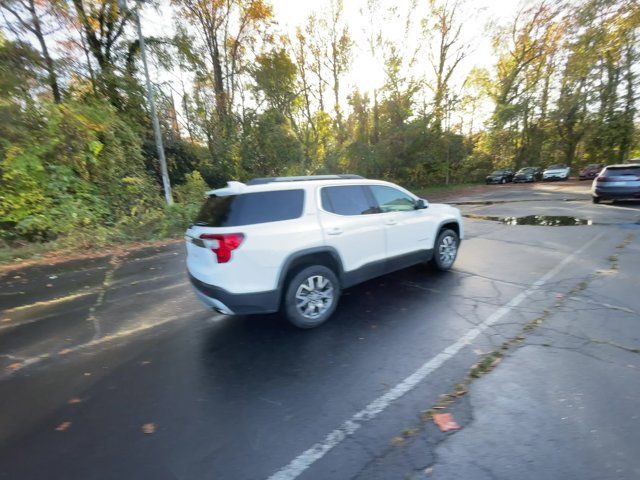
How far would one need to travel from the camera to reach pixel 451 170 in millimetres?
28344

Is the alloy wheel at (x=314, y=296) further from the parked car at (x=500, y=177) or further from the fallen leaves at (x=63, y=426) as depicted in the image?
the parked car at (x=500, y=177)

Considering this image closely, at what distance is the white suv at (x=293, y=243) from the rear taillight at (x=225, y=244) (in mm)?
10

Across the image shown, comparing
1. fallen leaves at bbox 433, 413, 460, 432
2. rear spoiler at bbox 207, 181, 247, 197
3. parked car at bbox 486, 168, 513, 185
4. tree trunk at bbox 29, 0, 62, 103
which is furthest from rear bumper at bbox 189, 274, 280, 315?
parked car at bbox 486, 168, 513, 185

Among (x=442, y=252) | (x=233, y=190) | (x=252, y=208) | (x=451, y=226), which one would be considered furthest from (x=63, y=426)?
(x=451, y=226)

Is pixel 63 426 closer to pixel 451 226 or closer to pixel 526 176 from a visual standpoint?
pixel 451 226

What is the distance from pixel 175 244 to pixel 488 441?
972 cm

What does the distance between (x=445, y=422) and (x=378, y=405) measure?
513mm

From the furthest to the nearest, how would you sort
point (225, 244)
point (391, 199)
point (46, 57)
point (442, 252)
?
1. point (46, 57)
2. point (442, 252)
3. point (391, 199)
4. point (225, 244)

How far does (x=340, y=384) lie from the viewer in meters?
3.13

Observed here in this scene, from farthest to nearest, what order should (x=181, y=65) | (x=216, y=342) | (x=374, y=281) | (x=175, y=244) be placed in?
(x=181, y=65) < (x=175, y=244) < (x=374, y=281) < (x=216, y=342)

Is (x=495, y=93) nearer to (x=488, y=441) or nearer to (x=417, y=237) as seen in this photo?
(x=417, y=237)

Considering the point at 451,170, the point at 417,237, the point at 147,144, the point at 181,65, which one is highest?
the point at 181,65

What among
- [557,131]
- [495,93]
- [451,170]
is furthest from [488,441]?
[557,131]

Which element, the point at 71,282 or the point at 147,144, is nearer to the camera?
the point at 71,282
